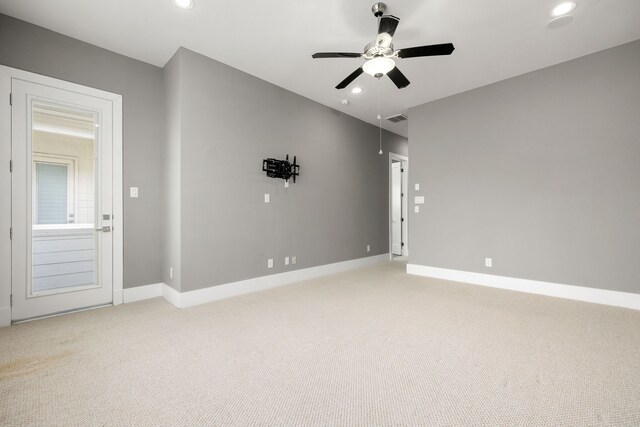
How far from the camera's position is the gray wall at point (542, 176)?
3285mm

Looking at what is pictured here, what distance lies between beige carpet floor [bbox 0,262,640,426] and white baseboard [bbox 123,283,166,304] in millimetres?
281

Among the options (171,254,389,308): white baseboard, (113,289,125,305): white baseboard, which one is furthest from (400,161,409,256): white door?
(113,289,125,305): white baseboard

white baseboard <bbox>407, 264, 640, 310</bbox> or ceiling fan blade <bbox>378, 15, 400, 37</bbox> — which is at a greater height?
ceiling fan blade <bbox>378, 15, 400, 37</bbox>

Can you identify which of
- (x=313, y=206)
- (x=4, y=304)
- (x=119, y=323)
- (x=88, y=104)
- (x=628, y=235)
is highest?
(x=88, y=104)

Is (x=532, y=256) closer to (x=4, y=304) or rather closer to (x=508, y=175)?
(x=508, y=175)

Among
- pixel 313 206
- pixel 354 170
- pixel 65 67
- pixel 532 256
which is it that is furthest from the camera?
pixel 354 170

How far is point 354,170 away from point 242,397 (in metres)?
4.65

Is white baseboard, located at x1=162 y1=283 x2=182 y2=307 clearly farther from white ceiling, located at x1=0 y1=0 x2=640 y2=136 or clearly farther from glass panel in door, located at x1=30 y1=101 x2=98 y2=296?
white ceiling, located at x1=0 y1=0 x2=640 y2=136

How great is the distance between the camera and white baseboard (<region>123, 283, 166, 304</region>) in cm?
345

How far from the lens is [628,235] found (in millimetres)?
3236

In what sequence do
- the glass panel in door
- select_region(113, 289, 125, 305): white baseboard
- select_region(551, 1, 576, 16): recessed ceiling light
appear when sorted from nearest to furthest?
select_region(551, 1, 576, 16): recessed ceiling light → the glass panel in door → select_region(113, 289, 125, 305): white baseboard

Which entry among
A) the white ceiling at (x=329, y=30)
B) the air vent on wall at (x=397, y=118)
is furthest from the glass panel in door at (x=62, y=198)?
the air vent on wall at (x=397, y=118)

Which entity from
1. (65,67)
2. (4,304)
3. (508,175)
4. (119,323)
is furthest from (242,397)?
(508,175)

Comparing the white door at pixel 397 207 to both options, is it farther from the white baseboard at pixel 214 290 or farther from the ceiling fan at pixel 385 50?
the ceiling fan at pixel 385 50
